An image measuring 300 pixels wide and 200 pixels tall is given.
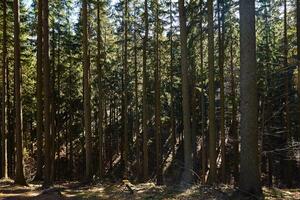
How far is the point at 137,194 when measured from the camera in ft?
37.4

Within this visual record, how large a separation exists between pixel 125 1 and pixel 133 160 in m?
20.1

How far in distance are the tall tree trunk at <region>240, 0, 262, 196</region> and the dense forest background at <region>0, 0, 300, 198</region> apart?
23mm

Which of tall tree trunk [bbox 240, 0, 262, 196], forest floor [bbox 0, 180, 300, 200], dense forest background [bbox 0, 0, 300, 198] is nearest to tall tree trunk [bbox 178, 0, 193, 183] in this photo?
dense forest background [bbox 0, 0, 300, 198]

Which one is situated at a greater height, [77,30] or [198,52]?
[77,30]

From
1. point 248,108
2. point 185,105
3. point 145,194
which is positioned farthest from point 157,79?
point 248,108

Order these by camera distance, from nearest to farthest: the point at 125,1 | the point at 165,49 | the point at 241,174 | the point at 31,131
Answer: the point at 241,174 → the point at 125,1 → the point at 165,49 → the point at 31,131

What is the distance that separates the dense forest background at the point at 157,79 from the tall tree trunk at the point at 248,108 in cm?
2

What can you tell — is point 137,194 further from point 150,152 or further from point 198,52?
point 150,152

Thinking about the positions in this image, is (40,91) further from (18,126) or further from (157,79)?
(157,79)

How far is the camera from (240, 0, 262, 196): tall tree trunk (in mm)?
9305

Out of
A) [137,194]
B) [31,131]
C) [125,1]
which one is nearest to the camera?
[137,194]

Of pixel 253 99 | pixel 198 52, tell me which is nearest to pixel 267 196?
pixel 253 99

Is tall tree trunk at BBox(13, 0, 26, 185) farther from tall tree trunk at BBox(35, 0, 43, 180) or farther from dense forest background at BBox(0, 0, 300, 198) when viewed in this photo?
tall tree trunk at BBox(35, 0, 43, 180)

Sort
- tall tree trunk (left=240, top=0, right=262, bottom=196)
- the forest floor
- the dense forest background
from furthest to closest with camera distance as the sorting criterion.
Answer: the dense forest background, the forest floor, tall tree trunk (left=240, top=0, right=262, bottom=196)
